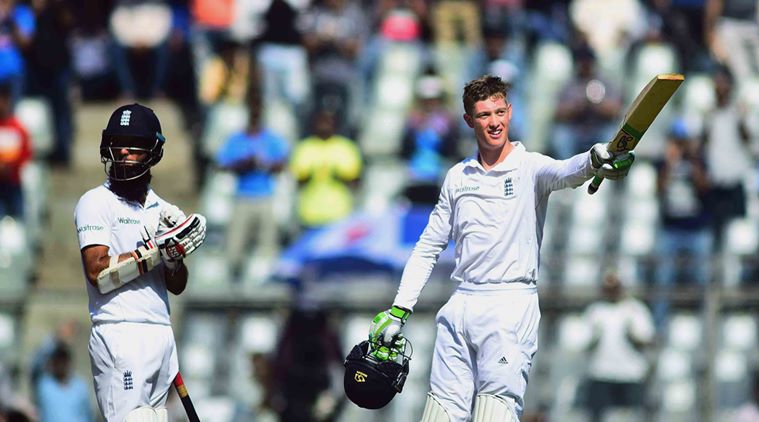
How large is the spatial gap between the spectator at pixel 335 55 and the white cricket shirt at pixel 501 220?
9983 mm

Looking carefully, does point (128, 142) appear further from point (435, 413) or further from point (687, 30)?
point (687, 30)

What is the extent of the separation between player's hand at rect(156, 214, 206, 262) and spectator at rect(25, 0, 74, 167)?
1128cm

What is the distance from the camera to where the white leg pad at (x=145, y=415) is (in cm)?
918

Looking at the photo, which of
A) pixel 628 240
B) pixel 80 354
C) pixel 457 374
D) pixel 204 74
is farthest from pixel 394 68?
pixel 457 374

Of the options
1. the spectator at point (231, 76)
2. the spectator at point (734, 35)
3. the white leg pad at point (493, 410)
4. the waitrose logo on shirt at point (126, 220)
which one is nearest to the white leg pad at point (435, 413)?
the white leg pad at point (493, 410)

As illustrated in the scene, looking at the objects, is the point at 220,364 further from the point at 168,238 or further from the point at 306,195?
the point at 168,238

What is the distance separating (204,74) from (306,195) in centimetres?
373

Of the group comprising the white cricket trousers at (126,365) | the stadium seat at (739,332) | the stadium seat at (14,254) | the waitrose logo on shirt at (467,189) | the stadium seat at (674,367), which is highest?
the waitrose logo on shirt at (467,189)

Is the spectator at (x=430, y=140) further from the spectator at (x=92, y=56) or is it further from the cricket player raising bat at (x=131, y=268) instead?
the cricket player raising bat at (x=131, y=268)

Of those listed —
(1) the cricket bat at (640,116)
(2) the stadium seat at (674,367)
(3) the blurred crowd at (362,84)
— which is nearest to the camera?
(1) the cricket bat at (640,116)

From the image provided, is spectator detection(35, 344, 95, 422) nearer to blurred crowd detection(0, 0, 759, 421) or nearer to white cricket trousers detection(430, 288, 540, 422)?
blurred crowd detection(0, 0, 759, 421)

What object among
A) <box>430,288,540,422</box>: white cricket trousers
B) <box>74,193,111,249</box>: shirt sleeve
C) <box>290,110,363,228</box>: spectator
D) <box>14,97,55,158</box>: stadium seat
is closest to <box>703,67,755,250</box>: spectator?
<box>290,110,363,228</box>: spectator

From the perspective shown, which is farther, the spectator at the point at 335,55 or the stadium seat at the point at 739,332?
the spectator at the point at 335,55

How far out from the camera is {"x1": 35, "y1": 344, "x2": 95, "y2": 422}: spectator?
50.4 ft
